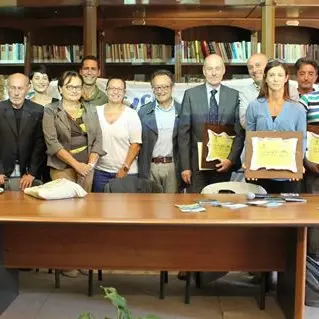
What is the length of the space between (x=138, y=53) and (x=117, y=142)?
285 centimetres

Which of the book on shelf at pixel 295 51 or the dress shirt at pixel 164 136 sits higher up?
the book on shelf at pixel 295 51

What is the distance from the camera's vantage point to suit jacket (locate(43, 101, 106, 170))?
363 centimetres

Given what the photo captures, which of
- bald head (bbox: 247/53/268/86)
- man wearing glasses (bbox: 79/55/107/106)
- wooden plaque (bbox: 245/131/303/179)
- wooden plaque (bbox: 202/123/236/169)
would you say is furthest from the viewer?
man wearing glasses (bbox: 79/55/107/106)

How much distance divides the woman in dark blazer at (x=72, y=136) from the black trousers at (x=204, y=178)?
0.65 m

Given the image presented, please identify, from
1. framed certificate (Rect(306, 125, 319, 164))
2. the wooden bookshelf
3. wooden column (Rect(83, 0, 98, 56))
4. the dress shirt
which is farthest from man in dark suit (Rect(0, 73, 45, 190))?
the wooden bookshelf

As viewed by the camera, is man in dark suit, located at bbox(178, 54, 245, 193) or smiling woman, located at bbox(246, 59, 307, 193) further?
man in dark suit, located at bbox(178, 54, 245, 193)

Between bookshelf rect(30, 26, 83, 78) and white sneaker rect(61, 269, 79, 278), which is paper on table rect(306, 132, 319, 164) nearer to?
white sneaker rect(61, 269, 79, 278)

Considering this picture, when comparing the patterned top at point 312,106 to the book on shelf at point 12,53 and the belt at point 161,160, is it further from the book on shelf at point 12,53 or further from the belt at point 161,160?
the book on shelf at point 12,53

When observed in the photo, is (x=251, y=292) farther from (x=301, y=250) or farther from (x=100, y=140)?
(x=100, y=140)

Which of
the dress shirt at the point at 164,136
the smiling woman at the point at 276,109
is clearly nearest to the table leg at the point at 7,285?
the dress shirt at the point at 164,136

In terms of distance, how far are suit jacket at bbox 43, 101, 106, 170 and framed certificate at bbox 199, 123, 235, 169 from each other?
676 millimetres

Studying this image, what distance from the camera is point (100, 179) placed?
12.5 feet

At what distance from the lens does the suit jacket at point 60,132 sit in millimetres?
3635

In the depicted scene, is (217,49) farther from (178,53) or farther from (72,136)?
(72,136)
